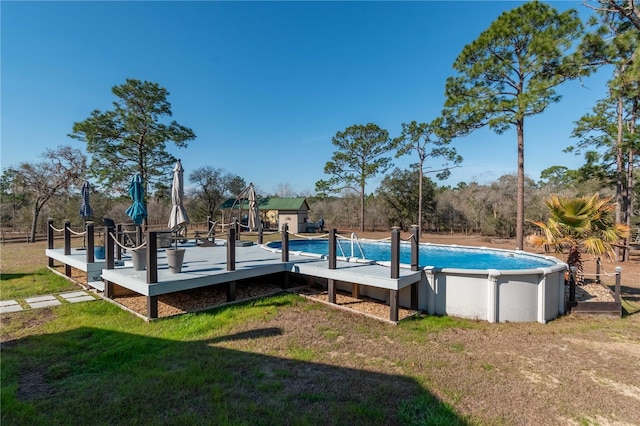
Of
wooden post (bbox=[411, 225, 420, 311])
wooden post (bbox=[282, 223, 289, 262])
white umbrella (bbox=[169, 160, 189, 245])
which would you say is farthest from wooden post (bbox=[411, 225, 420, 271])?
white umbrella (bbox=[169, 160, 189, 245])

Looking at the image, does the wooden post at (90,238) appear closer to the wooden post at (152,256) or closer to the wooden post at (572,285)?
the wooden post at (152,256)

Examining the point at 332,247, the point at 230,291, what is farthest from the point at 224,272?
the point at 332,247

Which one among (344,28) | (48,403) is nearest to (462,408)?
(48,403)

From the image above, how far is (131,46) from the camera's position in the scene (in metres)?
12.8

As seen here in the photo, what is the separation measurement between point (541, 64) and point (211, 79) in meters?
16.5

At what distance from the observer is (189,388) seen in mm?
3055

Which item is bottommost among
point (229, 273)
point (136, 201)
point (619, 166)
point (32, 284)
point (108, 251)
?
point (32, 284)

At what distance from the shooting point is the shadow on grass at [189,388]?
2637 millimetres

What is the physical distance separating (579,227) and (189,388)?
825 centimetres

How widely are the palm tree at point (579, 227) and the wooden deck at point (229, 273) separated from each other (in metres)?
3.48

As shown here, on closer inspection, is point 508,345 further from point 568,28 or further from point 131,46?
point 131,46

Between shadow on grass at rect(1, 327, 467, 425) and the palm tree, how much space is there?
5678 millimetres

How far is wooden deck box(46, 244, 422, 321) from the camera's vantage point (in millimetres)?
5219

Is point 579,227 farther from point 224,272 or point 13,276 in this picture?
point 13,276
